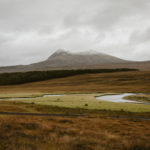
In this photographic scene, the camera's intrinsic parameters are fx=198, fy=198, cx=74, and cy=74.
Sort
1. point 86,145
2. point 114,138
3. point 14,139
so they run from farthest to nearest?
point 114,138 → point 14,139 → point 86,145

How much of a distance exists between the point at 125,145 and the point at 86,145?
281cm

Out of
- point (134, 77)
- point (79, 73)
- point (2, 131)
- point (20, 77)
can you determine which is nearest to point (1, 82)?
point (20, 77)

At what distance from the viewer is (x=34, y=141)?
14.3m

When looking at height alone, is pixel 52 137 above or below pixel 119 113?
above

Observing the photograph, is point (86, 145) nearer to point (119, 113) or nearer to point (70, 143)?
point (70, 143)

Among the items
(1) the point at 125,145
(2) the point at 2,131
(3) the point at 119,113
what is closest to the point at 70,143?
(1) the point at 125,145

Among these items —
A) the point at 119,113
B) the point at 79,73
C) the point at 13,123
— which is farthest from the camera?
the point at 79,73

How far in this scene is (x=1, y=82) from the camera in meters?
172

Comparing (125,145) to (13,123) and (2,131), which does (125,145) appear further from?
(13,123)

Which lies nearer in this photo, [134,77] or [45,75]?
[134,77]

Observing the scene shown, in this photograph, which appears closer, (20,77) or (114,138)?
(114,138)

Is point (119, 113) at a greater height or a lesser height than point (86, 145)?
lesser

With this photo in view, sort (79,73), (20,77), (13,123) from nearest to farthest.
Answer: (13,123) < (20,77) < (79,73)

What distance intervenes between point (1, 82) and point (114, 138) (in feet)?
557
